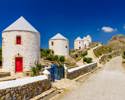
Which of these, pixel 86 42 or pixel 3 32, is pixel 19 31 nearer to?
pixel 3 32

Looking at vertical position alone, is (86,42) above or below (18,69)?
above

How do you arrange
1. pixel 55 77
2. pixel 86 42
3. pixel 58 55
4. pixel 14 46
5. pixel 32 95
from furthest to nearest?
pixel 86 42 → pixel 58 55 → pixel 14 46 → pixel 55 77 → pixel 32 95

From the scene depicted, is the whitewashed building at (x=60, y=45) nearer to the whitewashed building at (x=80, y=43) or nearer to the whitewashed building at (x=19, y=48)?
the whitewashed building at (x=19, y=48)

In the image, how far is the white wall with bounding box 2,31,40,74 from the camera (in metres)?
28.7

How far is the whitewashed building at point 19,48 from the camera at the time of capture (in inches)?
1130

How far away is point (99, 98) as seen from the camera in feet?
44.0

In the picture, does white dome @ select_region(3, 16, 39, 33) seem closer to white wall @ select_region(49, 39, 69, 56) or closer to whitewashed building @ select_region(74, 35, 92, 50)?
white wall @ select_region(49, 39, 69, 56)

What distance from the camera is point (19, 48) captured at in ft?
94.1

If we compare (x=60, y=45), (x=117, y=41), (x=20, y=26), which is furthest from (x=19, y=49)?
(x=117, y=41)

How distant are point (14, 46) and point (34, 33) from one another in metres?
2.56

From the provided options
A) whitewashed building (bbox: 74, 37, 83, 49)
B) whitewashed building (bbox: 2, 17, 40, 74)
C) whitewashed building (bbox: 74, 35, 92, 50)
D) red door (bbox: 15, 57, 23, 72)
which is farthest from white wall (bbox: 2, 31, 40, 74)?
whitewashed building (bbox: 74, 37, 83, 49)

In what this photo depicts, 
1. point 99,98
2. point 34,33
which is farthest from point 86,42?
point 99,98

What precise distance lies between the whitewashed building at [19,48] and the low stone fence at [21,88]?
1336 cm

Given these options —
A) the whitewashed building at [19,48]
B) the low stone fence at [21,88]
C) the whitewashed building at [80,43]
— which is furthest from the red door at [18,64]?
the whitewashed building at [80,43]
